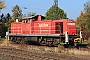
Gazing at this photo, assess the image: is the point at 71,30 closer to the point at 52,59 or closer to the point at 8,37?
the point at 8,37

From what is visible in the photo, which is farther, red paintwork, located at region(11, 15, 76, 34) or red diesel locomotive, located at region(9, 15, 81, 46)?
red paintwork, located at region(11, 15, 76, 34)

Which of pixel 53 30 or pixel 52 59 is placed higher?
pixel 53 30

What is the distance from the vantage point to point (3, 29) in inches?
1927

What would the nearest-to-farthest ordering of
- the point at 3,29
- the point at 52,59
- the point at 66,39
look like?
the point at 52,59 < the point at 66,39 < the point at 3,29

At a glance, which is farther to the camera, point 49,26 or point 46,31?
point 46,31

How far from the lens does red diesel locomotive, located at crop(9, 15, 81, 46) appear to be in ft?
62.8

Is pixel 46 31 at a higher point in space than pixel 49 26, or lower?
lower

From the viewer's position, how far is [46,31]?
20.7m

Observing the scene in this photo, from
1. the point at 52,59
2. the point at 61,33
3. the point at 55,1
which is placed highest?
A: the point at 55,1

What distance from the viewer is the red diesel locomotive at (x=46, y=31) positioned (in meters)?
19.2

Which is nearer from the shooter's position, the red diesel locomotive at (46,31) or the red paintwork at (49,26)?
the red diesel locomotive at (46,31)

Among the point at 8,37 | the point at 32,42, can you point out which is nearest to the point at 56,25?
the point at 32,42

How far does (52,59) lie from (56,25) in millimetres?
9816

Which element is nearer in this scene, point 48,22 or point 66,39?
point 66,39
